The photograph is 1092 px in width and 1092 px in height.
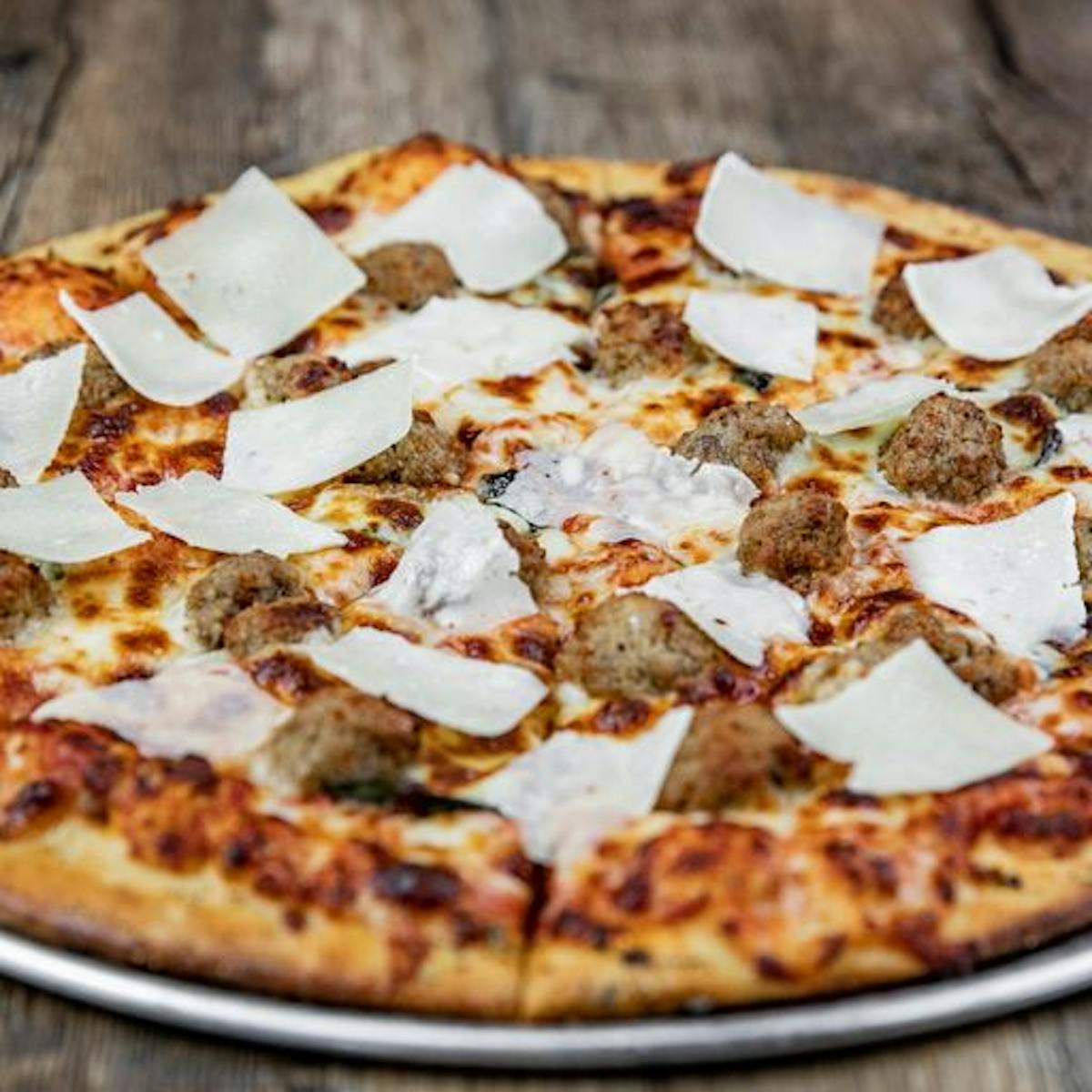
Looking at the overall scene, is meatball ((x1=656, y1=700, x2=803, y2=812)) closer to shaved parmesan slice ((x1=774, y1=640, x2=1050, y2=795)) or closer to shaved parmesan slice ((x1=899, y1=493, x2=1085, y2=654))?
shaved parmesan slice ((x1=774, y1=640, x2=1050, y2=795))

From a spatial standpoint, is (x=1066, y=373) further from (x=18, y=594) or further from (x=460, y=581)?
(x=18, y=594)

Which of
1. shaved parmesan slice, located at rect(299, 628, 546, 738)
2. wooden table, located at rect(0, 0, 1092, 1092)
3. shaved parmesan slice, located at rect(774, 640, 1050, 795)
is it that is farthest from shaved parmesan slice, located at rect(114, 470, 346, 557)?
Result: wooden table, located at rect(0, 0, 1092, 1092)

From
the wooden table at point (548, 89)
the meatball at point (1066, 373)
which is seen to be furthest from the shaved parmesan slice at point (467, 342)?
the wooden table at point (548, 89)

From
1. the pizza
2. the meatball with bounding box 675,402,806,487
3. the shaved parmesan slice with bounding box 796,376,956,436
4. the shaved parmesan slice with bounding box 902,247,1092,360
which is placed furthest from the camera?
the shaved parmesan slice with bounding box 902,247,1092,360

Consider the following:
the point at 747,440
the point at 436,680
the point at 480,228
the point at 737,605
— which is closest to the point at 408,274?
the point at 480,228

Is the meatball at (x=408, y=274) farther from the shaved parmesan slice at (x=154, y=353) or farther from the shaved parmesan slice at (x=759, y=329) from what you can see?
the shaved parmesan slice at (x=759, y=329)

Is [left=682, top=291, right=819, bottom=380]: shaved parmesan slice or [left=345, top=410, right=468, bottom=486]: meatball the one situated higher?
[left=345, top=410, right=468, bottom=486]: meatball
